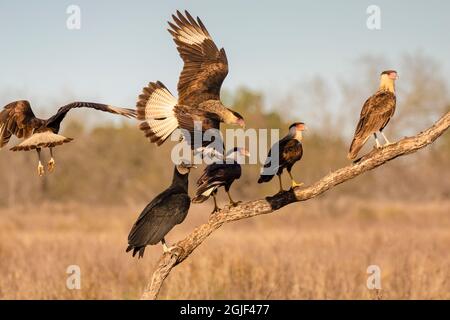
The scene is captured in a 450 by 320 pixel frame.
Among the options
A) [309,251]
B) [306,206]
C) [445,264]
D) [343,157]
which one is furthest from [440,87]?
[445,264]

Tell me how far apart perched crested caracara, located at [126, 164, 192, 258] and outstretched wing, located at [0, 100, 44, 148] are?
115cm

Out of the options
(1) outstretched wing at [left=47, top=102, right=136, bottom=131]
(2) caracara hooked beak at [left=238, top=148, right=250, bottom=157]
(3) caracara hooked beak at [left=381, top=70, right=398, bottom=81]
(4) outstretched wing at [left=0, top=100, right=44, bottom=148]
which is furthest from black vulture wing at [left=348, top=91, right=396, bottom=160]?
(4) outstretched wing at [left=0, top=100, right=44, bottom=148]

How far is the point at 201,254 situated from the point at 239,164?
6.31 meters

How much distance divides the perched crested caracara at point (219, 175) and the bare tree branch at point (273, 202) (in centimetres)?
20

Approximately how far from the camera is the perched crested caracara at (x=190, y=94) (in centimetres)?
683

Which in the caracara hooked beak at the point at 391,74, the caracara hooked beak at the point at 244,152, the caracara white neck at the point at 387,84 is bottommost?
the caracara hooked beak at the point at 244,152

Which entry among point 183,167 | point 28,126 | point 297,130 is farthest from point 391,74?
point 28,126

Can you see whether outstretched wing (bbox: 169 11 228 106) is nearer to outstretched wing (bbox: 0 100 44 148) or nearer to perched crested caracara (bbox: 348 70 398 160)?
perched crested caracara (bbox: 348 70 398 160)

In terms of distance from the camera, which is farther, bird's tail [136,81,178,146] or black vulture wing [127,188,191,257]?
bird's tail [136,81,178,146]

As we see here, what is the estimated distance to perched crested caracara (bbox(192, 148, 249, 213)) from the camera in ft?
21.1

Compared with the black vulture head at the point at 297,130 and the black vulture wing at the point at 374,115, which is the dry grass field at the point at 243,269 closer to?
the black vulture head at the point at 297,130

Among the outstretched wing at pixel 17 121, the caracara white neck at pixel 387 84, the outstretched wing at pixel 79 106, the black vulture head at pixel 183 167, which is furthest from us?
the caracara white neck at pixel 387 84

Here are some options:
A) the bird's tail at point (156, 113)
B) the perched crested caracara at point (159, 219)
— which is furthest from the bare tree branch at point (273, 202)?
the bird's tail at point (156, 113)

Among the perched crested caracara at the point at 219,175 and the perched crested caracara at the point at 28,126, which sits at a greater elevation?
the perched crested caracara at the point at 28,126
